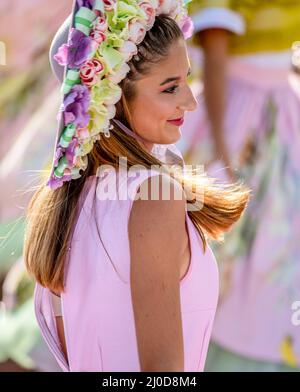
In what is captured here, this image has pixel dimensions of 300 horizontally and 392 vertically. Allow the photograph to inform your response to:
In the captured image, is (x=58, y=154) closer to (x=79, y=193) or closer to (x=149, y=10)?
(x=79, y=193)

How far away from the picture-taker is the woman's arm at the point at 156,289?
1.64 meters

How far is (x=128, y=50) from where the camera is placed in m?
1.79

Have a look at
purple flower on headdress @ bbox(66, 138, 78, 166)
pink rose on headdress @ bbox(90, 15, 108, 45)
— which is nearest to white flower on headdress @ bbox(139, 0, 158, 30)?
pink rose on headdress @ bbox(90, 15, 108, 45)

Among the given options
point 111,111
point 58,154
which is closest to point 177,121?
point 111,111

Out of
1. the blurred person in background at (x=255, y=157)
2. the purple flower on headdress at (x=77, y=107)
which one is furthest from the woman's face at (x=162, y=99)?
the blurred person in background at (x=255, y=157)

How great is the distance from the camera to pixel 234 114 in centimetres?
380

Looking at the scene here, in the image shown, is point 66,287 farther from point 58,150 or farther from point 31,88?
point 31,88

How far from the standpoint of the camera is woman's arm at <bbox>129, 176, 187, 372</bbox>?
1.64 meters

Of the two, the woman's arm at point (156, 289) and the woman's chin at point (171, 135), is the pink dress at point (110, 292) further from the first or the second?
the woman's chin at point (171, 135)

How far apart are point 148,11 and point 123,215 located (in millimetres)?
395

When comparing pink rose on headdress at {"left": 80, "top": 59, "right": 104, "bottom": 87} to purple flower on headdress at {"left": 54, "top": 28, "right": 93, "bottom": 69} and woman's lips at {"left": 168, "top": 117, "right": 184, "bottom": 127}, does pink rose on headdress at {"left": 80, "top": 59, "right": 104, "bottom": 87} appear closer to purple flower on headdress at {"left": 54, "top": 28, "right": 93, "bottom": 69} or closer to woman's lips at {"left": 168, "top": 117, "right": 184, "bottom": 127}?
purple flower on headdress at {"left": 54, "top": 28, "right": 93, "bottom": 69}

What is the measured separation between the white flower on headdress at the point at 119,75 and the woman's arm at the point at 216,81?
1.86 m

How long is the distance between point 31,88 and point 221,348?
1.72 meters

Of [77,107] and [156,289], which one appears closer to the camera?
[156,289]
